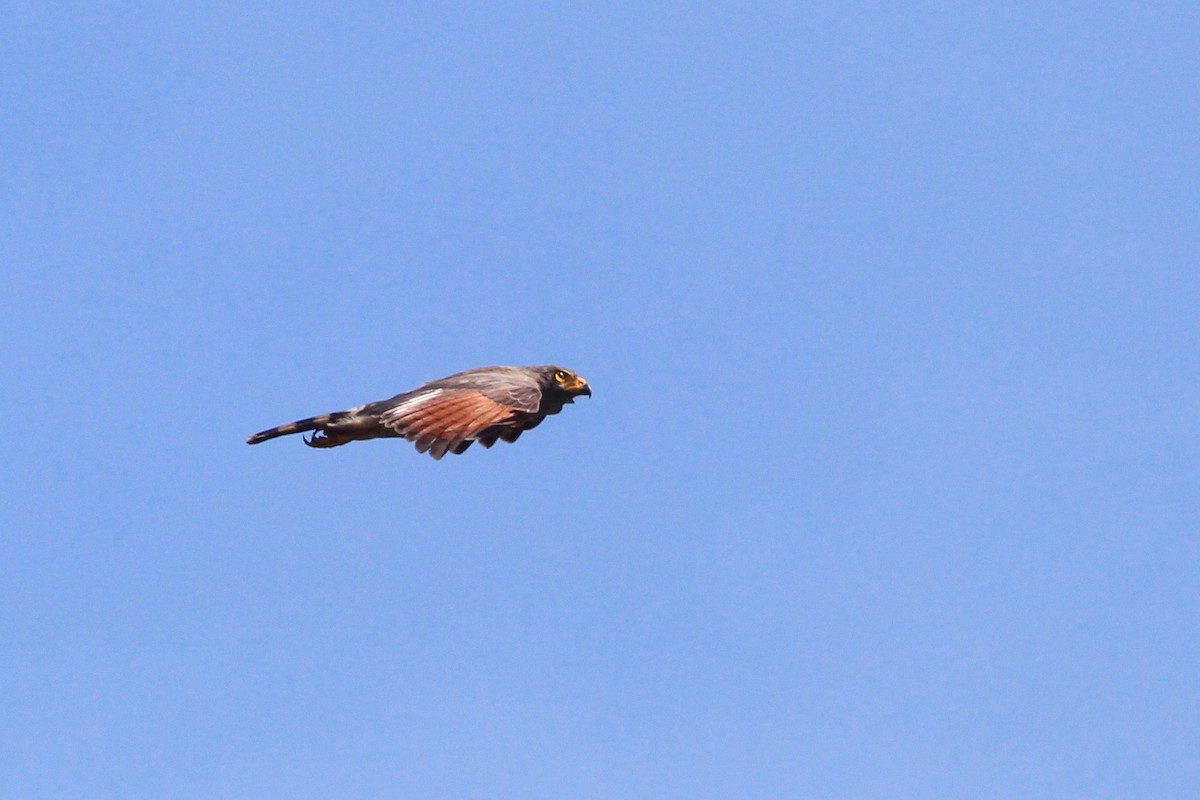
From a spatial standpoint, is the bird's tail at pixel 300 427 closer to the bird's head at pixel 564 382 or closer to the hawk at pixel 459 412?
the hawk at pixel 459 412

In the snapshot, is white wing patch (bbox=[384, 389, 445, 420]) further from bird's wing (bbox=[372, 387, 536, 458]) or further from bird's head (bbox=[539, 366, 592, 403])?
bird's head (bbox=[539, 366, 592, 403])

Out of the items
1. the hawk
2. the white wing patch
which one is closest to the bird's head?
the hawk

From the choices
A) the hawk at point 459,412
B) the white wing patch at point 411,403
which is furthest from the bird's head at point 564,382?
the white wing patch at point 411,403

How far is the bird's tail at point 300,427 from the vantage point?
28.6 meters

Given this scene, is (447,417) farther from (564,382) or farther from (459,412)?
(564,382)

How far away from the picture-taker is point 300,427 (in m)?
29.0

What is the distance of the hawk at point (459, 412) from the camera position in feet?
82.0

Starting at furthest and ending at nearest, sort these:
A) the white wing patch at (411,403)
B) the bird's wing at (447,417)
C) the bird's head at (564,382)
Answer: the bird's head at (564,382), the white wing patch at (411,403), the bird's wing at (447,417)

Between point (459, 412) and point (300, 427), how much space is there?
4.16 meters

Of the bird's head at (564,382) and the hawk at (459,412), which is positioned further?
the bird's head at (564,382)

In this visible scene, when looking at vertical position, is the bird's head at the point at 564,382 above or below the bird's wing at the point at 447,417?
above

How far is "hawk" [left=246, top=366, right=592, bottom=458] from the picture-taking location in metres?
25.0

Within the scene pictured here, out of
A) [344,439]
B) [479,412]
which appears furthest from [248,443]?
[479,412]

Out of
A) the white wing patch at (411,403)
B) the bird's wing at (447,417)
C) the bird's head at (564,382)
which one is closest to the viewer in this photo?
the bird's wing at (447,417)
